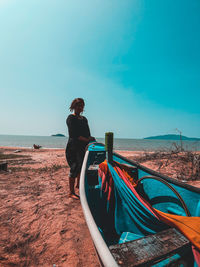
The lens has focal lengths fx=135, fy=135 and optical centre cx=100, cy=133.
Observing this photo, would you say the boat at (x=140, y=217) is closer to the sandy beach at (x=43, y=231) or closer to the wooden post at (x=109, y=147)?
the wooden post at (x=109, y=147)

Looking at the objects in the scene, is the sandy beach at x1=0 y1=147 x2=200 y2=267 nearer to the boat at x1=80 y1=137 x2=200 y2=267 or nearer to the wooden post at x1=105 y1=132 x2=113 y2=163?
the boat at x1=80 y1=137 x2=200 y2=267

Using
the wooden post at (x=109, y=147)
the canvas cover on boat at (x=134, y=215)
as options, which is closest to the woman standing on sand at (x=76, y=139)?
the wooden post at (x=109, y=147)

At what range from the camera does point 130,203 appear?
4.82 feet

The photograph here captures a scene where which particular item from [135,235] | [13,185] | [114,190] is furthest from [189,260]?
[13,185]

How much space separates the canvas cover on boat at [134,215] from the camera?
1.03m

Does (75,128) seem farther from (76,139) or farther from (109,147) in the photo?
(109,147)

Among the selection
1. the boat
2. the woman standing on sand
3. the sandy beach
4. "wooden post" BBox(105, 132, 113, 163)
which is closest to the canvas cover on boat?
the boat

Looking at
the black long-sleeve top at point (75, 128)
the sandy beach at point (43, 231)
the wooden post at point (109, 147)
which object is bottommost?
the sandy beach at point (43, 231)

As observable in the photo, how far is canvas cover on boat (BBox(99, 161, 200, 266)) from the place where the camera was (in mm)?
1027

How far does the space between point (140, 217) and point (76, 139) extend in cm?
192

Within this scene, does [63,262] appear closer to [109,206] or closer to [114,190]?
[109,206]

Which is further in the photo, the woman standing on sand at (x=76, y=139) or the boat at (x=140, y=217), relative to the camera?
the woman standing on sand at (x=76, y=139)

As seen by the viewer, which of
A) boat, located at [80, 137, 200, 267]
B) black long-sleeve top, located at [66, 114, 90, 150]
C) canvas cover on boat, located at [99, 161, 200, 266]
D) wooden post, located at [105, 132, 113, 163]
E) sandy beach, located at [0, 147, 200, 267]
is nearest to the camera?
boat, located at [80, 137, 200, 267]

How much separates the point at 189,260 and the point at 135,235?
594 mm
